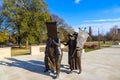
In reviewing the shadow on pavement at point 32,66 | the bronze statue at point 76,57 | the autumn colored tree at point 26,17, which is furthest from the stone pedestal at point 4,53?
the autumn colored tree at point 26,17

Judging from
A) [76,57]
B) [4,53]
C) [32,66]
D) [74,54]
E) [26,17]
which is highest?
[26,17]

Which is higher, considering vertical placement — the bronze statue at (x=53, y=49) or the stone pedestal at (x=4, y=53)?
the bronze statue at (x=53, y=49)

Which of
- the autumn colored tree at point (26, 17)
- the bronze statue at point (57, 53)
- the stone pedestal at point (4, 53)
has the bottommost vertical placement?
the stone pedestal at point (4, 53)

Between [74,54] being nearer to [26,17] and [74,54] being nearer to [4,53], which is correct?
[4,53]

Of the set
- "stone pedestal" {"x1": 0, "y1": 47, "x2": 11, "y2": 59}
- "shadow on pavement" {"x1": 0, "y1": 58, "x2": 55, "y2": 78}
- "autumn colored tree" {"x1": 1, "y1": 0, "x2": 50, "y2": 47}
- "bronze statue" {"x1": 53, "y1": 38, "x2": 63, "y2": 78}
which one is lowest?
"shadow on pavement" {"x1": 0, "y1": 58, "x2": 55, "y2": 78}

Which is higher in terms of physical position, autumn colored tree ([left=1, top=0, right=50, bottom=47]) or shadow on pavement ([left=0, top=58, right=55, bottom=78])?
autumn colored tree ([left=1, top=0, right=50, bottom=47])

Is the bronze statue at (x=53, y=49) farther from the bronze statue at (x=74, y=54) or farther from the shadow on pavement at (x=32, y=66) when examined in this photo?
the bronze statue at (x=74, y=54)

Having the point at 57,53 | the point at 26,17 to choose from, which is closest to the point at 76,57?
the point at 57,53

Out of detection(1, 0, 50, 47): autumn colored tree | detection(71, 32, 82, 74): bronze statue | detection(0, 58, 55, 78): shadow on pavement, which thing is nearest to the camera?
detection(71, 32, 82, 74): bronze statue

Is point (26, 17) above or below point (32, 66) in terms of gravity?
above

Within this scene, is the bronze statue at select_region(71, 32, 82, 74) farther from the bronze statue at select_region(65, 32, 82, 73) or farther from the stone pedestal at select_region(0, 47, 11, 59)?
the stone pedestal at select_region(0, 47, 11, 59)

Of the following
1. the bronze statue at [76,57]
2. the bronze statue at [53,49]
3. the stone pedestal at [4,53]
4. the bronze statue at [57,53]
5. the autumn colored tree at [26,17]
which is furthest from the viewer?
the autumn colored tree at [26,17]

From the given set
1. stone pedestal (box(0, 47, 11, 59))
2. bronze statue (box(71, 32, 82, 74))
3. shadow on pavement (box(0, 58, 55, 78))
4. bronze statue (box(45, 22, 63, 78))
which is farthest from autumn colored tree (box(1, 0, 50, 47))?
bronze statue (box(71, 32, 82, 74))

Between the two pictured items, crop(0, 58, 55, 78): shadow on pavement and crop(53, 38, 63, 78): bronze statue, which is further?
crop(0, 58, 55, 78): shadow on pavement
